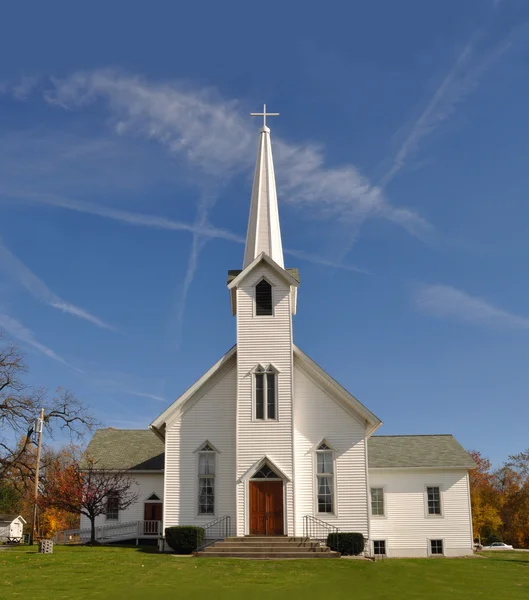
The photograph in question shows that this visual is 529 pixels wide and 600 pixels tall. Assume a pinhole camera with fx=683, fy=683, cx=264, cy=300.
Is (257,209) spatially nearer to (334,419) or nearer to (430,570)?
(334,419)

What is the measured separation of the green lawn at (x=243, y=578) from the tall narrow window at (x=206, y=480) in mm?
3847

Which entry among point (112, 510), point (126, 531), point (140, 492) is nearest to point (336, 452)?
point (140, 492)

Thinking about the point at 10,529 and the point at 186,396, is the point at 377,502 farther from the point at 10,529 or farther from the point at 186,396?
the point at 10,529

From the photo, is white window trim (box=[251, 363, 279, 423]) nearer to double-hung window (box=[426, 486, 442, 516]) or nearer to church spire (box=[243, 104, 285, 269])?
church spire (box=[243, 104, 285, 269])

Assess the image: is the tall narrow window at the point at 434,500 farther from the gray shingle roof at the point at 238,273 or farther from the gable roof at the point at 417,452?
the gray shingle roof at the point at 238,273

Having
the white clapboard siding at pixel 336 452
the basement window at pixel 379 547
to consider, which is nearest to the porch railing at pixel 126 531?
the white clapboard siding at pixel 336 452

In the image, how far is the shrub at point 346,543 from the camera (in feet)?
83.2

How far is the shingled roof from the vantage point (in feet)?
108

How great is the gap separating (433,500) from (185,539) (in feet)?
41.7

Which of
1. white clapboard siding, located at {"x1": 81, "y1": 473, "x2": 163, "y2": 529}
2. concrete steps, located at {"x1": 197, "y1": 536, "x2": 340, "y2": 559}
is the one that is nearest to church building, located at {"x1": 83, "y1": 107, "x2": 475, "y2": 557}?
concrete steps, located at {"x1": 197, "y1": 536, "x2": 340, "y2": 559}

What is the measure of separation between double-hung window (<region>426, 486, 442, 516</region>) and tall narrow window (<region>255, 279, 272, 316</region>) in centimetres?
1181

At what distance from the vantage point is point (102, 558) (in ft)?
74.2

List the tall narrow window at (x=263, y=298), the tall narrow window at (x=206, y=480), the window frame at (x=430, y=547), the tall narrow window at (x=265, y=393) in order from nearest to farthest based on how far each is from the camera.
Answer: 1. the tall narrow window at (x=206, y=480)
2. the tall narrow window at (x=265, y=393)
3. the tall narrow window at (x=263, y=298)
4. the window frame at (x=430, y=547)

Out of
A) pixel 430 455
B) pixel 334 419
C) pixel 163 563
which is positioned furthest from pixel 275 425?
pixel 430 455
